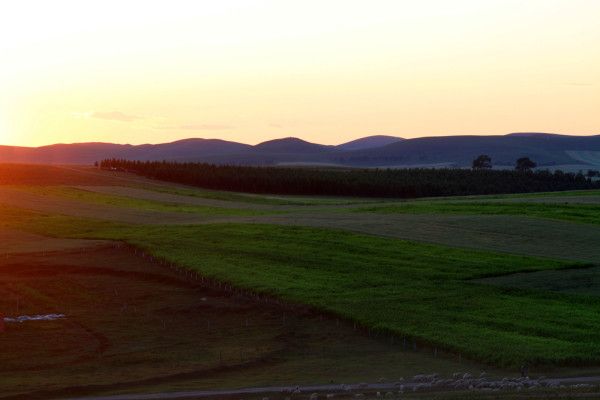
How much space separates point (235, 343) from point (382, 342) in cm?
657

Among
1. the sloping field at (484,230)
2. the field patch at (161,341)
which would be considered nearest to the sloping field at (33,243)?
the field patch at (161,341)

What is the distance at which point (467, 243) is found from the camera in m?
71.9

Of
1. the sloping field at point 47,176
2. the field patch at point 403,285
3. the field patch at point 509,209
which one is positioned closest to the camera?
the field patch at point 403,285

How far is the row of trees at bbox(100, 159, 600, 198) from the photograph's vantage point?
6024 inches

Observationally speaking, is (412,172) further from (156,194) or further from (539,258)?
(539,258)

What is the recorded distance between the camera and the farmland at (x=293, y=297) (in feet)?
131

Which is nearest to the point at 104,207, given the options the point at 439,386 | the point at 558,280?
the point at 558,280

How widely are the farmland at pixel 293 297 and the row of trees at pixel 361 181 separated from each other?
194 feet

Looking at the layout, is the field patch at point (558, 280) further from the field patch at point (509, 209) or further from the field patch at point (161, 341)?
the field patch at point (509, 209)

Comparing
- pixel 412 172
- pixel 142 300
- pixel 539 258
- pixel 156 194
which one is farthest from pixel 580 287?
pixel 412 172

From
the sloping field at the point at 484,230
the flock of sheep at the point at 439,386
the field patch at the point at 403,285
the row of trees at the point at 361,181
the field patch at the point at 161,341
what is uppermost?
the row of trees at the point at 361,181

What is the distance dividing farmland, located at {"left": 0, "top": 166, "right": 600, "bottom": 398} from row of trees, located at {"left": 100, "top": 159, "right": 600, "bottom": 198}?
194 ft

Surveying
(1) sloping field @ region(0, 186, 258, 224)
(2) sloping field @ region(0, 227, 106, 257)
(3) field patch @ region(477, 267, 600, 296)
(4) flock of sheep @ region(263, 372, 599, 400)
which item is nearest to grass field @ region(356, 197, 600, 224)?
(1) sloping field @ region(0, 186, 258, 224)

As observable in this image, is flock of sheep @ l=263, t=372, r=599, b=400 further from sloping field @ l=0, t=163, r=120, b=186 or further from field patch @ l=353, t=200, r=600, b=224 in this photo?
sloping field @ l=0, t=163, r=120, b=186
